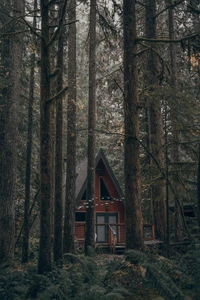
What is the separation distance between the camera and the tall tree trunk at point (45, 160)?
867cm

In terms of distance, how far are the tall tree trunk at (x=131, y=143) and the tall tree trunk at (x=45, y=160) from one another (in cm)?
201

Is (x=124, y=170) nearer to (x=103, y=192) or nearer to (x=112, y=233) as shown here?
(x=112, y=233)

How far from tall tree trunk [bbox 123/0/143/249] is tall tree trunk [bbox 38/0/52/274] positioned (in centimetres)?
201

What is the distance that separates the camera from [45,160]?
9.10 metres

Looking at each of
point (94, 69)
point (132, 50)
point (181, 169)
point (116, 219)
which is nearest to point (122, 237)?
point (116, 219)

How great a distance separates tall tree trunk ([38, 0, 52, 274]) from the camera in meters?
8.67

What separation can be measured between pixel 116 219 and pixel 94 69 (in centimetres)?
1308

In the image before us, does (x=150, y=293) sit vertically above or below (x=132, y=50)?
below

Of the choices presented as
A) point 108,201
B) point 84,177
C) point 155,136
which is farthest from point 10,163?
point 108,201

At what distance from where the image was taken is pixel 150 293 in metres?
6.95

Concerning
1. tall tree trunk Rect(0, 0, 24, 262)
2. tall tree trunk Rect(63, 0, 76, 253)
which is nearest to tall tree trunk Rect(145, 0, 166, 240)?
tall tree trunk Rect(63, 0, 76, 253)

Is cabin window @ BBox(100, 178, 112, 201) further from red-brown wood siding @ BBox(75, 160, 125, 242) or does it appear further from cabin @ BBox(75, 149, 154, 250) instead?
red-brown wood siding @ BBox(75, 160, 125, 242)

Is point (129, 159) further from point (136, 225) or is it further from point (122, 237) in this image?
point (122, 237)

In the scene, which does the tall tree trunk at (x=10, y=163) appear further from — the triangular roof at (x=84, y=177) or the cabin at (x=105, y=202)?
the cabin at (x=105, y=202)
